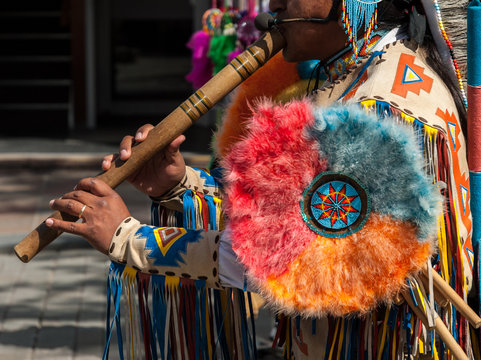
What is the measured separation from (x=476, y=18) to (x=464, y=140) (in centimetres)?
28

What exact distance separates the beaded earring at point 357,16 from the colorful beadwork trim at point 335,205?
0.38 metres

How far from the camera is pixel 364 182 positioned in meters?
1.55

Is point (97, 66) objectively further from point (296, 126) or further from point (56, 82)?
point (296, 126)

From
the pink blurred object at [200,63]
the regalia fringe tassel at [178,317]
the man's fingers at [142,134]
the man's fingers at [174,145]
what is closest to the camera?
the regalia fringe tassel at [178,317]

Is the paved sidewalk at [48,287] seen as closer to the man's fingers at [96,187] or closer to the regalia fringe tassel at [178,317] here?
the regalia fringe tassel at [178,317]

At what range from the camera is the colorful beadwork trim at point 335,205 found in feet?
5.12

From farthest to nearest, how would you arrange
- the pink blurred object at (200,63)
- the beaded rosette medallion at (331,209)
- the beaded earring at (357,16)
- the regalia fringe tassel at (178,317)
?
the pink blurred object at (200,63) → the regalia fringe tassel at (178,317) → the beaded earring at (357,16) → the beaded rosette medallion at (331,209)

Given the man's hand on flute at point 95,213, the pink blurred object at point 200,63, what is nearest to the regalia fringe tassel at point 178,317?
the man's hand on flute at point 95,213

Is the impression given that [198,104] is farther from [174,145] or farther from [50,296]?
[50,296]

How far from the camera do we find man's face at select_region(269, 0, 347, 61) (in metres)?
1.83

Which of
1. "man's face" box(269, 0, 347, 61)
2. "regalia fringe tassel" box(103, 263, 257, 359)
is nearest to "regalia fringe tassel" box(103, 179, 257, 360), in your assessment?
"regalia fringe tassel" box(103, 263, 257, 359)

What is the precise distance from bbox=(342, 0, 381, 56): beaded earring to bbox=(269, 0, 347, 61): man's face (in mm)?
54

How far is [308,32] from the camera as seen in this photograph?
186cm

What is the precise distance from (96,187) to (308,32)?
2.02 ft
